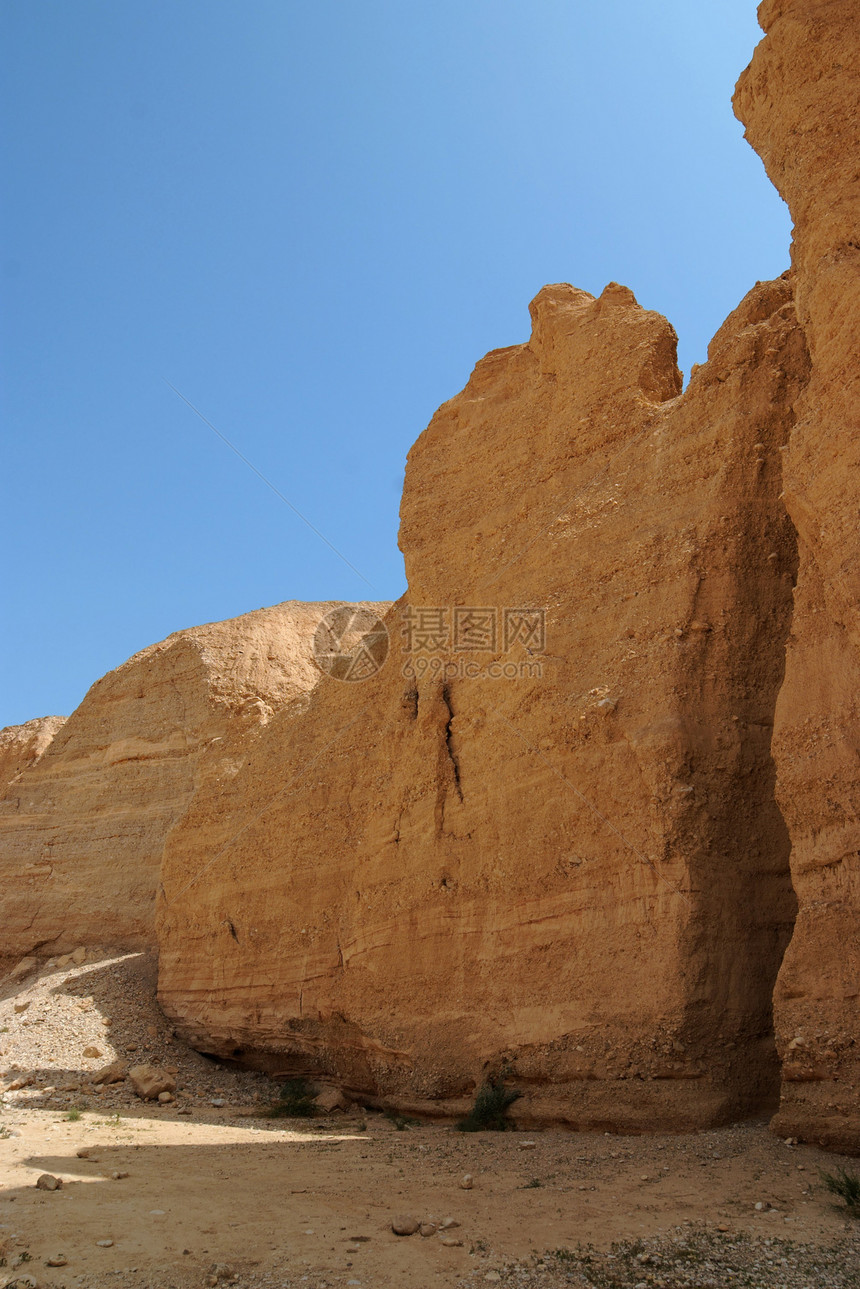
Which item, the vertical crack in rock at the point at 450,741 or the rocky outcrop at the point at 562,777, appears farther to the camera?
the vertical crack in rock at the point at 450,741

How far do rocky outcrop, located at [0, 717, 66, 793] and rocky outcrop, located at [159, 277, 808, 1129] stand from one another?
44.0ft

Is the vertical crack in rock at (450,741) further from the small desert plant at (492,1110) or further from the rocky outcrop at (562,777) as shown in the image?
the small desert plant at (492,1110)

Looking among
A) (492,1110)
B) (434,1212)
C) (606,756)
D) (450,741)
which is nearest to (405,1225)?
(434,1212)

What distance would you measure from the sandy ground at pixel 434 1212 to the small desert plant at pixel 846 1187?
2.7 inches

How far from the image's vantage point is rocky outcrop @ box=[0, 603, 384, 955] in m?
18.8

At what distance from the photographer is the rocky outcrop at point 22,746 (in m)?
24.6

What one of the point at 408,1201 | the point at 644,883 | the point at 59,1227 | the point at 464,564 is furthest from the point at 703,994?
the point at 464,564

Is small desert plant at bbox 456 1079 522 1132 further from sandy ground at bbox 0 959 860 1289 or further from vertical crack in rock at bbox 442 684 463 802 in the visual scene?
vertical crack in rock at bbox 442 684 463 802

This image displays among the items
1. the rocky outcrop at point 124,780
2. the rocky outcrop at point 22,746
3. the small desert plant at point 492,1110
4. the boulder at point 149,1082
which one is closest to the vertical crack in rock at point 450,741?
the small desert plant at point 492,1110

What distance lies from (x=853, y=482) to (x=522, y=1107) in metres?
6.10

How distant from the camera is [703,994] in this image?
728 centimetres

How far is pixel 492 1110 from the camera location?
8.49 meters

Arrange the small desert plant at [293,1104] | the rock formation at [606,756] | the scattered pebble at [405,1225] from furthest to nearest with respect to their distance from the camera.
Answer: the small desert plant at [293,1104]
the rock formation at [606,756]
the scattered pebble at [405,1225]

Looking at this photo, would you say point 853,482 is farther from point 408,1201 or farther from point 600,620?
point 408,1201
